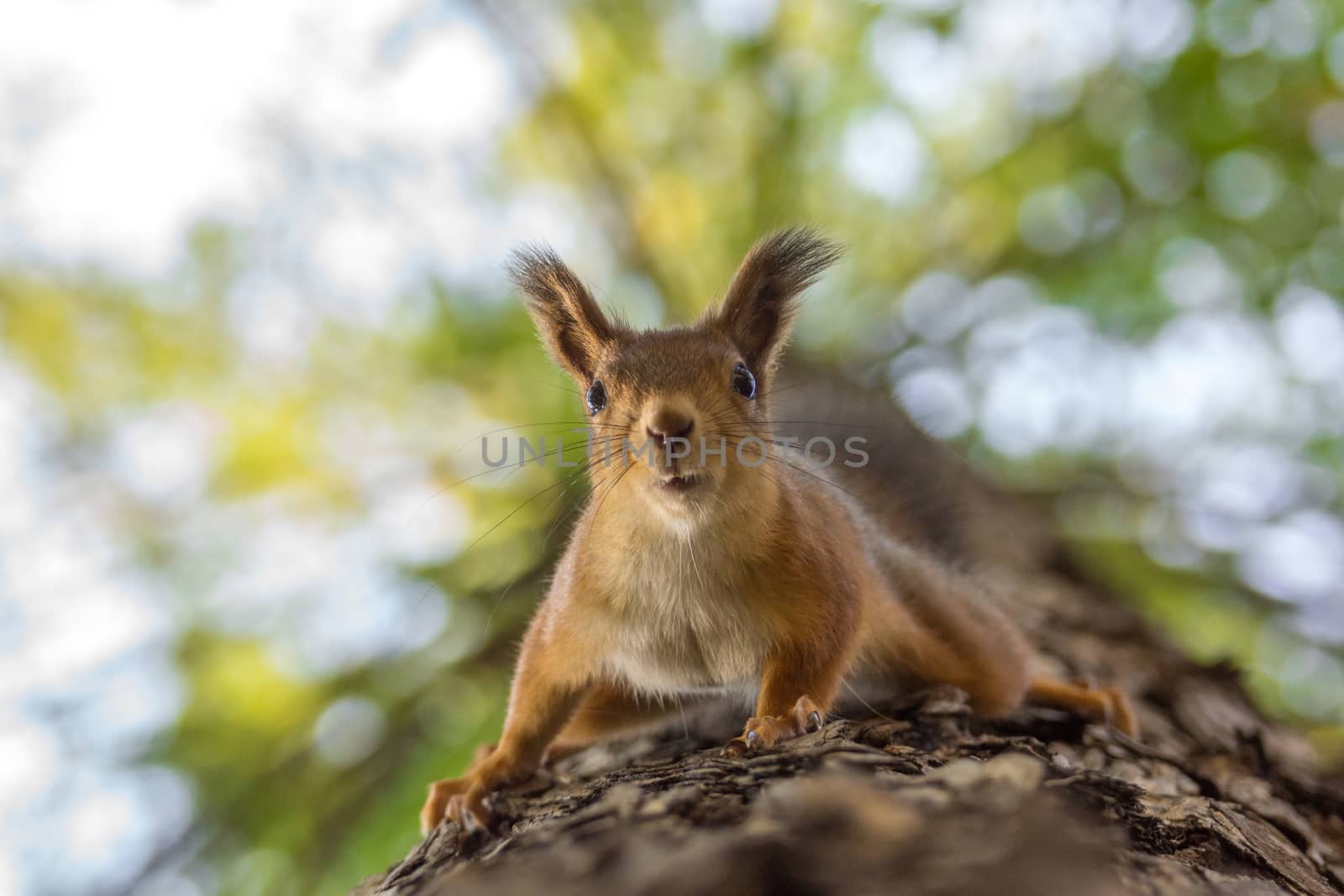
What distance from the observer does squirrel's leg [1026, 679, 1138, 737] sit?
187 cm

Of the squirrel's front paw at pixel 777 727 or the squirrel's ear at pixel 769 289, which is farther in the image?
the squirrel's ear at pixel 769 289

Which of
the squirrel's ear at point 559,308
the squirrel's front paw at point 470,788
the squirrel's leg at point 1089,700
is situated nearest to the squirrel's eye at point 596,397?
the squirrel's ear at point 559,308

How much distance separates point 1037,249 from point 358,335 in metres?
2.36

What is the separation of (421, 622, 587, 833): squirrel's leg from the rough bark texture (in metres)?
0.06

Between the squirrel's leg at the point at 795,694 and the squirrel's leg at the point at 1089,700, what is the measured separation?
582 mm

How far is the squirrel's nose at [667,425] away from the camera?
159cm

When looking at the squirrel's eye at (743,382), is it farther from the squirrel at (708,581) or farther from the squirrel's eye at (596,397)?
the squirrel's eye at (596,397)

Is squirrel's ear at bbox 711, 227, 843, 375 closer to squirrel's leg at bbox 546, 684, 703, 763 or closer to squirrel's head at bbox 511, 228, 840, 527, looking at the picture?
squirrel's head at bbox 511, 228, 840, 527

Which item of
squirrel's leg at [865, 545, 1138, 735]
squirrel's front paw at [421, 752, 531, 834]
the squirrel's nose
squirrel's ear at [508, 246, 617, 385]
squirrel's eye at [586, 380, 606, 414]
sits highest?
squirrel's ear at [508, 246, 617, 385]

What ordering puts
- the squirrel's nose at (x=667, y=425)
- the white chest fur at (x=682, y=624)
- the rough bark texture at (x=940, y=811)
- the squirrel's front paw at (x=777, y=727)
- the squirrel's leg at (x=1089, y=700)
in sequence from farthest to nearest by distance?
the squirrel's leg at (x=1089, y=700)
the white chest fur at (x=682, y=624)
the squirrel's nose at (x=667, y=425)
the squirrel's front paw at (x=777, y=727)
the rough bark texture at (x=940, y=811)

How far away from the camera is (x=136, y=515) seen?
288cm

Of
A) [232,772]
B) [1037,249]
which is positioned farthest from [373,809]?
[1037,249]

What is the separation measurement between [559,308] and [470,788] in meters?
1.00

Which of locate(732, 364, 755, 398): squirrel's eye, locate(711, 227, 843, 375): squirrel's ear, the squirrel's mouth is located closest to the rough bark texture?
the squirrel's mouth
